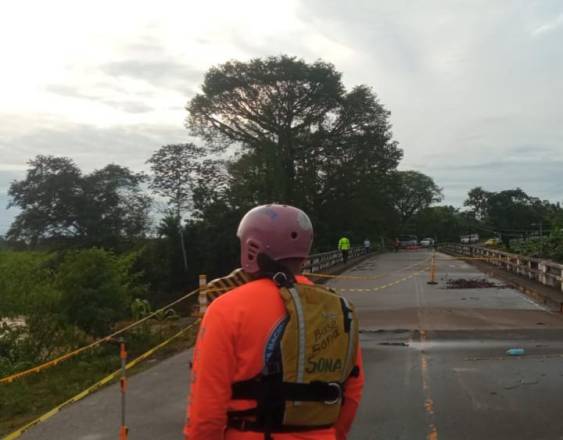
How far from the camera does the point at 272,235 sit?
98.7 inches

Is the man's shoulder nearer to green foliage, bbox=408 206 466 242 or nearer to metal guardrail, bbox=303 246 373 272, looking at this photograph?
metal guardrail, bbox=303 246 373 272

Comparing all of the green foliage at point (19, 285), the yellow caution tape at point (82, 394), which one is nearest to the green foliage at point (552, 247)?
the yellow caution tape at point (82, 394)

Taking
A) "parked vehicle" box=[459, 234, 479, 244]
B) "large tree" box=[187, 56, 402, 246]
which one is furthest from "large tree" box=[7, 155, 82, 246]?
"parked vehicle" box=[459, 234, 479, 244]

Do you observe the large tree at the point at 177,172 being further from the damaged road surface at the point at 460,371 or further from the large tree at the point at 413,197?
the large tree at the point at 413,197

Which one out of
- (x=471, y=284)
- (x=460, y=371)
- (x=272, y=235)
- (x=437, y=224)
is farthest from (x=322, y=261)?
(x=437, y=224)

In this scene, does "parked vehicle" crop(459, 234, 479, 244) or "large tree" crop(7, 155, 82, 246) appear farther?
"parked vehicle" crop(459, 234, 479, 244)

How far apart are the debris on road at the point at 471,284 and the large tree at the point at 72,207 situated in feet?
114

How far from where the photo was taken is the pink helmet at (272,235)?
2.51 m

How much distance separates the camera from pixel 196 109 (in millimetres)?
49062

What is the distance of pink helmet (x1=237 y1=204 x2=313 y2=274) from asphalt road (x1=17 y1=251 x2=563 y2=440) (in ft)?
12.0

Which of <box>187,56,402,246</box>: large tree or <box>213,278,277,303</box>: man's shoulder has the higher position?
<box>187,56,402,246</box>: large tree

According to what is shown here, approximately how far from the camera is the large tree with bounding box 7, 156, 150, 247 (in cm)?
5103

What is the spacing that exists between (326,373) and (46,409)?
278 inches

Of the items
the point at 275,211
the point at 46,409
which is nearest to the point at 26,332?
the point at 46,409
